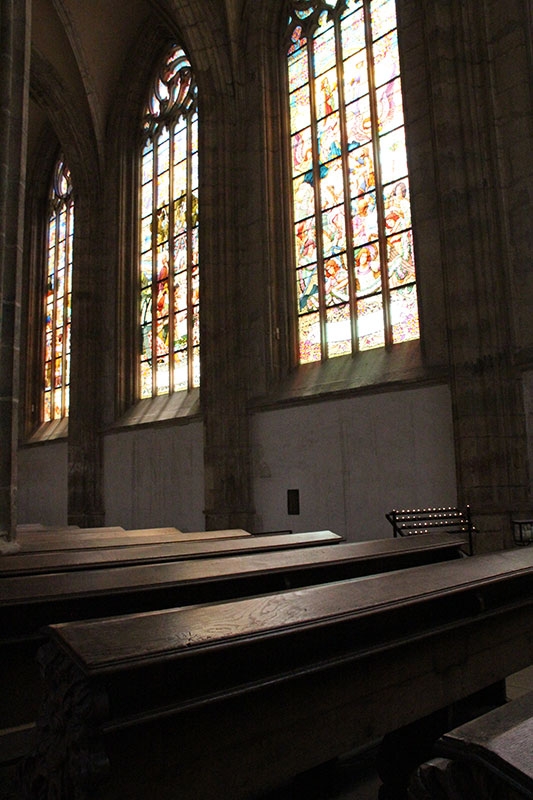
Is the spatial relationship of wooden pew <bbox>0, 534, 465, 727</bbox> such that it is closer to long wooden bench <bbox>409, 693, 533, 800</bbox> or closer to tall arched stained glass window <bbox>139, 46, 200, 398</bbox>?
long wooden bench <bbox>409, 693, 533, 800</bbox>

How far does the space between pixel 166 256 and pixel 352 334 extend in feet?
18.0

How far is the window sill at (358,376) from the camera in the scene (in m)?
7.93

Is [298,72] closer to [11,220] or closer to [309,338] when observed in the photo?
[309,338]

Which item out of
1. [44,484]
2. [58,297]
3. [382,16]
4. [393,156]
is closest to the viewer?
Result: [393,156]

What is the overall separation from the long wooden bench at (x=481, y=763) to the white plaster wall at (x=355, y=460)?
6.56 m

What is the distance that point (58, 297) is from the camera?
53.7 feet

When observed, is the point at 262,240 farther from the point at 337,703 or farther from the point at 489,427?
the point at 337,703

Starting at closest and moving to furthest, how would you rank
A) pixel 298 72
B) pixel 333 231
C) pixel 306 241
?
pixel 333 231, pixel 306 241, pixel 298 72

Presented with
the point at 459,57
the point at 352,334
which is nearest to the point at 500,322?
the point at 352,334

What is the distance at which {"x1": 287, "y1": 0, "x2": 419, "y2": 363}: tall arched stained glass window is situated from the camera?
878 centimetres

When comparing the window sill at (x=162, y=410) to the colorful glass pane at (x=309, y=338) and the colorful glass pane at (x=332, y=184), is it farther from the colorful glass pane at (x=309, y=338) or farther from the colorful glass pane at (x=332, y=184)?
the colorful glass pane at (x=332, y=184)

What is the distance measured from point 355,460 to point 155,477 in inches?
183

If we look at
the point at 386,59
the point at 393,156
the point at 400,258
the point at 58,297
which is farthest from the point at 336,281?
the point at 58,297

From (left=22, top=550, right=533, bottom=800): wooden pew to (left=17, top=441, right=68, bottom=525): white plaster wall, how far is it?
12779 millimetres
